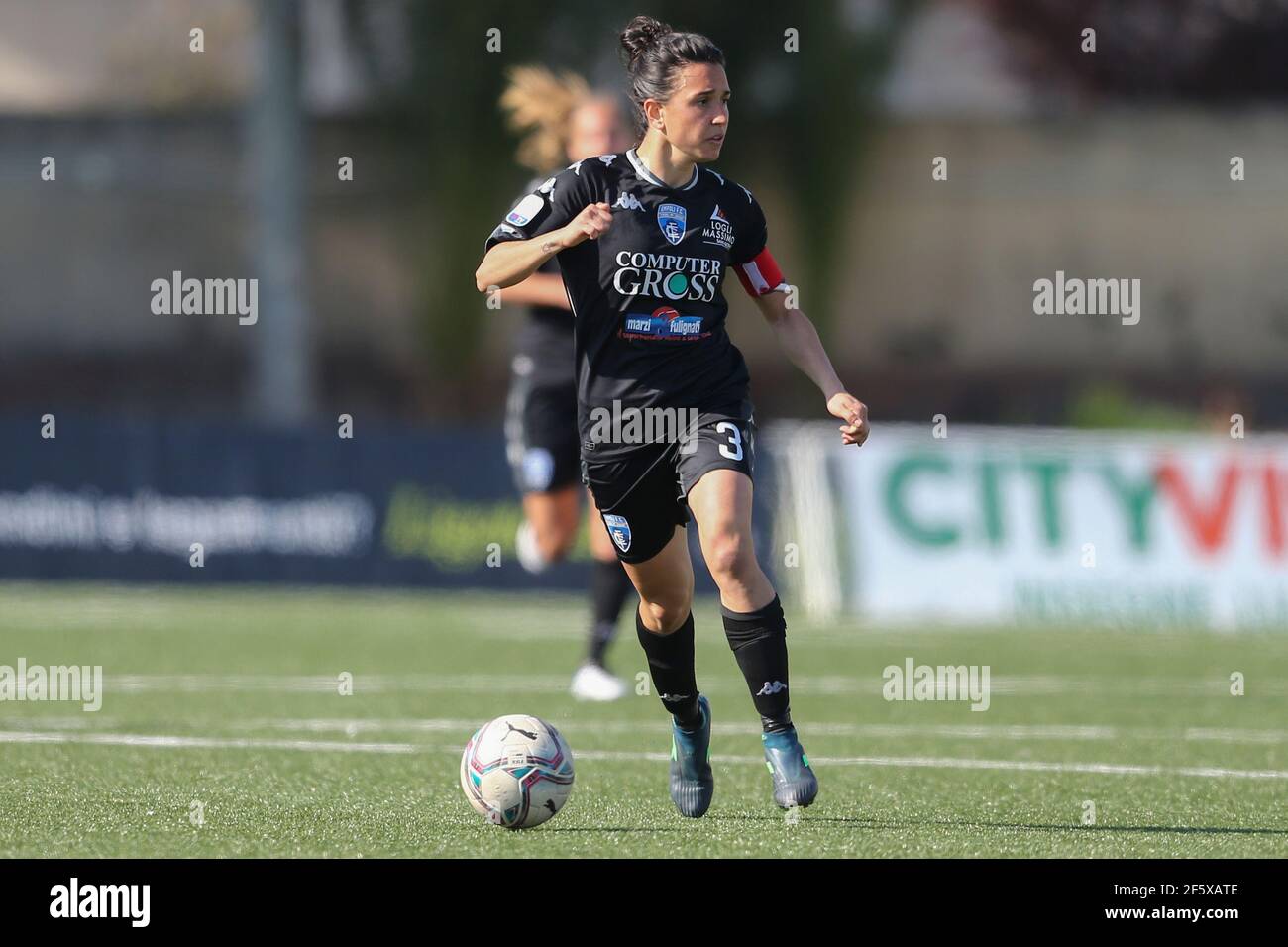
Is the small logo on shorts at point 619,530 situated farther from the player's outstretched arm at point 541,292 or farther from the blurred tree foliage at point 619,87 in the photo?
the blurred tree foliage at point 619,87

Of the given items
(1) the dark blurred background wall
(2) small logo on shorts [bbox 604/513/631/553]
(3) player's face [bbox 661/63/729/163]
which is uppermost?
(1) the dark blurred background wall

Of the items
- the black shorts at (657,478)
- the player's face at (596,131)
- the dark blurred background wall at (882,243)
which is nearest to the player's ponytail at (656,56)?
the black shorts at (657,478)

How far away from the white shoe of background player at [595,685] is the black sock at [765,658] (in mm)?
3522

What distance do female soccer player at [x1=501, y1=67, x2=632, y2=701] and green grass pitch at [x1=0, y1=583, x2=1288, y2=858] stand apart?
0.37 metres

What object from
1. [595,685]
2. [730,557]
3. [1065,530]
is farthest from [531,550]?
[1065,530]

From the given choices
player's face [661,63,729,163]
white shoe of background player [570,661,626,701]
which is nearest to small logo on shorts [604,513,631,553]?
player's face [661,63,729,163]

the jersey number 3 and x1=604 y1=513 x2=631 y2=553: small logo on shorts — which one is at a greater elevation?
the jersey number 3

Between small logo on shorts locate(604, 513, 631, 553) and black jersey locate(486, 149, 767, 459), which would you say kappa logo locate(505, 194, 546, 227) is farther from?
small logo on shorts locate(604, 513, 631, 553)

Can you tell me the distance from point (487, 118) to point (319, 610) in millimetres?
13618

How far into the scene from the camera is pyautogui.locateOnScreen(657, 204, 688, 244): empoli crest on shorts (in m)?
6.48

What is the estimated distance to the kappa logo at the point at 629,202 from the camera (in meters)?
6.48

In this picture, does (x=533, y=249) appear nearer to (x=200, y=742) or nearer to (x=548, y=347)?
(x=200, y=742)
